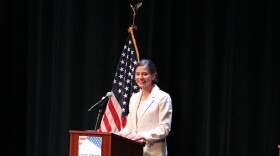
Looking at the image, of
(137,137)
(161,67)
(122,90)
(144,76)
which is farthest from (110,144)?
(161,67)

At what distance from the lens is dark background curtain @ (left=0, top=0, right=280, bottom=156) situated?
5.29m

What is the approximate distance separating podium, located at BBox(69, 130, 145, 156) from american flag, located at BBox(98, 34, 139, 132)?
4.62ft

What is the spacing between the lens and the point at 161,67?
5598mm

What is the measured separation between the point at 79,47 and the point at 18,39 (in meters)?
0.79

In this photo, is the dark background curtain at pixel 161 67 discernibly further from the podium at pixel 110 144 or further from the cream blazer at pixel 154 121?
the podium at pixel 110 144

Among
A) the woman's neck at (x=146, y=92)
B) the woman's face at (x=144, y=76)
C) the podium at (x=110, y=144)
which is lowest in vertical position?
the podium at (x=110, y=144)

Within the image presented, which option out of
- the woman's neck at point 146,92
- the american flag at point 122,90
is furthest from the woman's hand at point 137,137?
the american flag at point 122,90

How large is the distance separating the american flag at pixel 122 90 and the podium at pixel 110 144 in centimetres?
141

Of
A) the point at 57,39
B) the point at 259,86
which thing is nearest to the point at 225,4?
the point at 259,86

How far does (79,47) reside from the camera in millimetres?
6102

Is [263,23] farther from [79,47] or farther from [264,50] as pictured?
[79,47]

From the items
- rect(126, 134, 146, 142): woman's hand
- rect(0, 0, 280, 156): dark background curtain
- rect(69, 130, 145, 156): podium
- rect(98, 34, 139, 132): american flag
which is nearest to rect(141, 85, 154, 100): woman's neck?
rect(126, 134, 146, 142): woman's hand

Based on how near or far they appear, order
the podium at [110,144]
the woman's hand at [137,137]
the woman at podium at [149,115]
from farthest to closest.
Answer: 1. the woman at podium at [149,115]
2. the woman's hand at [137,137]
3. the podium at [110,144]

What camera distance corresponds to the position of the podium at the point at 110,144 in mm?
3547
